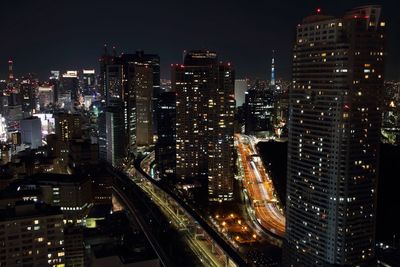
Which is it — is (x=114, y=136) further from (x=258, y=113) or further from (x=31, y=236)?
(x=31, y=236)

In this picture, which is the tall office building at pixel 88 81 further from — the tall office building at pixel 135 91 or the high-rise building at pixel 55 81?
the tall office building at pixel 135 91

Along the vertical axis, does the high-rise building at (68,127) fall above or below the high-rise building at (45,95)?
below

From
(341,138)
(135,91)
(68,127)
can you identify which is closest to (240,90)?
(135,91)

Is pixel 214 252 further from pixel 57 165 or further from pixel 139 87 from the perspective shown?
pixel 139 87

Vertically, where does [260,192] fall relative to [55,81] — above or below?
below

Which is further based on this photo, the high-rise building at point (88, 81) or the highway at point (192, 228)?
the high-rise building at point (88, 81)

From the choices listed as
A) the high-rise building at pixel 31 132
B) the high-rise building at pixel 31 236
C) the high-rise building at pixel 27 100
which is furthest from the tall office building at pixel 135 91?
the high-rise building at pixel 31 236

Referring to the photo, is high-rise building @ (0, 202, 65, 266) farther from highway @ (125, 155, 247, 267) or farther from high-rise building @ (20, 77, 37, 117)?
high-rise building @ (20, 77, 37, 117)
